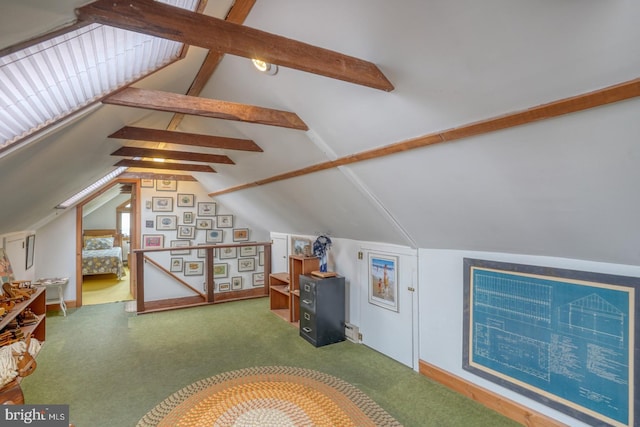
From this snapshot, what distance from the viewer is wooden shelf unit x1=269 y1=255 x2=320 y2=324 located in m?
4.55

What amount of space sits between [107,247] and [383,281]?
863cm

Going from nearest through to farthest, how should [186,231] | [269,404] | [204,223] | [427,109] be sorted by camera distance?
1. [427,109]
2. [269,404]
3. [186,231]
4. [204,223]

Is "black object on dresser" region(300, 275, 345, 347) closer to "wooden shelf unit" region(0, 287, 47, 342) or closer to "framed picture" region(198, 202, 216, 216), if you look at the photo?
"wooden shelf unit" region(0, 287, 47, 342)

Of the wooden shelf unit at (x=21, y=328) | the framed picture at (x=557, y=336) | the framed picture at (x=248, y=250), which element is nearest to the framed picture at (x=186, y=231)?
the framed picture at (x=248, y=250)

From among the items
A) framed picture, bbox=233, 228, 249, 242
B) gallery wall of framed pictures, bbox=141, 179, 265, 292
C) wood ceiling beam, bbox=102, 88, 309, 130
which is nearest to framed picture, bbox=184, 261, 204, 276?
gallery wall of framed pictures, bbox=141, 179, 265, 292

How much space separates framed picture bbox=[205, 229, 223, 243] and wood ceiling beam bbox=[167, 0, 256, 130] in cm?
282

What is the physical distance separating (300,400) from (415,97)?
256 centimetres

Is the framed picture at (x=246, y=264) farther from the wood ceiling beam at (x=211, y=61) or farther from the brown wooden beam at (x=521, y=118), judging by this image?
the brown wooden beam at (x=521, y=118)

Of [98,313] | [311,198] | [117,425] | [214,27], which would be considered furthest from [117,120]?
[98,313]

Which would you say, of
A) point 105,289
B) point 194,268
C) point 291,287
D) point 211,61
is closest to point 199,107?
point 211,61

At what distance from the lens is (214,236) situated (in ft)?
21.9

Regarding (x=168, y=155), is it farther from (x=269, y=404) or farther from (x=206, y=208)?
(x=269, y=404)

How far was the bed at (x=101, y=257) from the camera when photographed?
787cm

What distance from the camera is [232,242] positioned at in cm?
682
